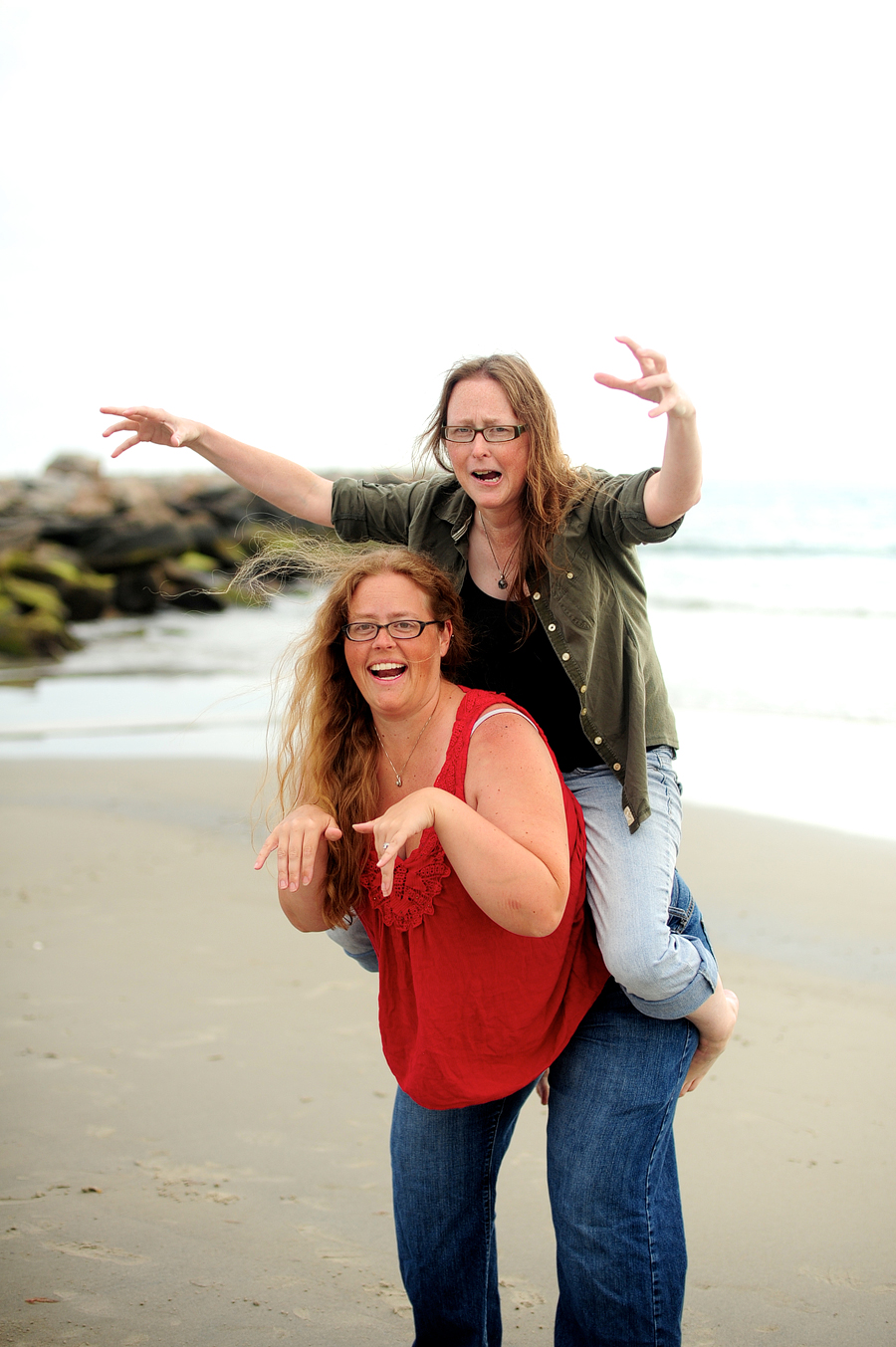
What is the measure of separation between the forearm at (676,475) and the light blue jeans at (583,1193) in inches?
45.1

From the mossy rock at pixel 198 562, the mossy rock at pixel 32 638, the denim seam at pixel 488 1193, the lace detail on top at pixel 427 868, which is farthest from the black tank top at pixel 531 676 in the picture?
the mossy rock at pixel 198 562

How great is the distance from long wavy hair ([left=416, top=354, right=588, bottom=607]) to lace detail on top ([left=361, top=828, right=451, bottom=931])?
0.74m

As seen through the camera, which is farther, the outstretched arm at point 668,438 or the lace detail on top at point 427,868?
the outstretched arm at point 668,438

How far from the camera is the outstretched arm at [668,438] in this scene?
271 cm

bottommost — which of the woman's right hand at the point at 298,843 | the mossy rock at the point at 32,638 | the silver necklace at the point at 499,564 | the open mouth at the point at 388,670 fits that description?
the mossy rock at the point at 32,638

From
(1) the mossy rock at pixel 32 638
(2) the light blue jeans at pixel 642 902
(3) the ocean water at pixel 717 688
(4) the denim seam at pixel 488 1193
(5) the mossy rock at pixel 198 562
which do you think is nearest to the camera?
(2) the light blue jeans at pixel 642 902

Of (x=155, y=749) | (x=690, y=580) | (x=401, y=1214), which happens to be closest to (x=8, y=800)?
(x=155, y=749)

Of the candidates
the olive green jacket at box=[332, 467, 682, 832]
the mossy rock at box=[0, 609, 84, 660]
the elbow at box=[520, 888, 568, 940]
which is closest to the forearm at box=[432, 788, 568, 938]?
the elbow at box=[520, 888, 568, 940]

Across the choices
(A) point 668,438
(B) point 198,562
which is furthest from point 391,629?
(B) point 198,562

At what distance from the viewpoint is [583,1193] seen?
97.3 inches

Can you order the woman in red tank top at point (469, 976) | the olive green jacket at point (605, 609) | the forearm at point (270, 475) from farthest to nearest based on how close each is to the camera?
the forearm at point (270, 475), the olive green jacket at point (605, 609), the woman in red tank top at point (469, 976)

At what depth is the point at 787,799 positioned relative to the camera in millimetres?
8289

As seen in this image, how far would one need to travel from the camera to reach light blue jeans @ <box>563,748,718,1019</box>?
2568 mm

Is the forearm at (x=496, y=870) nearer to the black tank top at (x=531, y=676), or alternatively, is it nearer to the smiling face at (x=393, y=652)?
the smiling face at (x=393, y=652)
